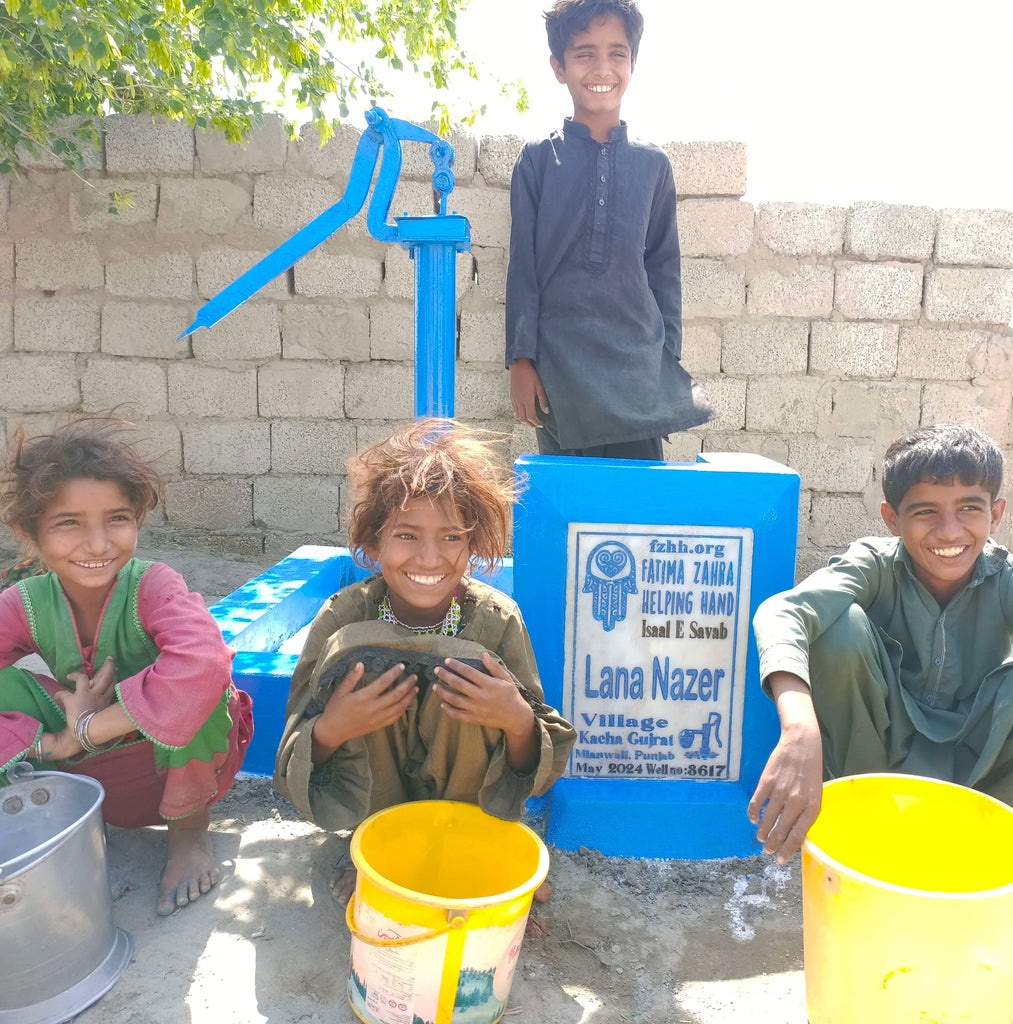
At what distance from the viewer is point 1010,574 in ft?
6.56

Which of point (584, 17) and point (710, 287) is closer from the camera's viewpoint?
point (584, 17)

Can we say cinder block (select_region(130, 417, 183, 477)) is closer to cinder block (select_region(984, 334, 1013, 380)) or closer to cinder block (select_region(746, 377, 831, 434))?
cinder block (select_region(746, 377, 831, 434))

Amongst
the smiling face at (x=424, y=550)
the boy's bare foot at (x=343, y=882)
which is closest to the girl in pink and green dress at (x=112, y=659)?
the boy's bare foot at (x=343, y=882)

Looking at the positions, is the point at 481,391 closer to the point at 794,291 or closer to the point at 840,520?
the point at 794,291

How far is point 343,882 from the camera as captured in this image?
1820 mm

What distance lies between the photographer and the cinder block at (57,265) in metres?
4.12

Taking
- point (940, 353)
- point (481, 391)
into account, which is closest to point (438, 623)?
point (481, 391)

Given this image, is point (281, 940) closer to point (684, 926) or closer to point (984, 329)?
point (684, 926)

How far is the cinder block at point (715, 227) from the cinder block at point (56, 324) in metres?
2.78

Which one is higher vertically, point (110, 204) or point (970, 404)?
point (110, 204)

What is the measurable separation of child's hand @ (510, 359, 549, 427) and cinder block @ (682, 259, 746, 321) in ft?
5.05

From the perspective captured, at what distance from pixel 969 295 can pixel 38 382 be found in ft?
14.5

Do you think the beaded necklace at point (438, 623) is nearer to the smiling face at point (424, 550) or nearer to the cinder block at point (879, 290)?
the smiling face at point (424, 550)

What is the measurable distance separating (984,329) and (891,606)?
2744 millimetres
